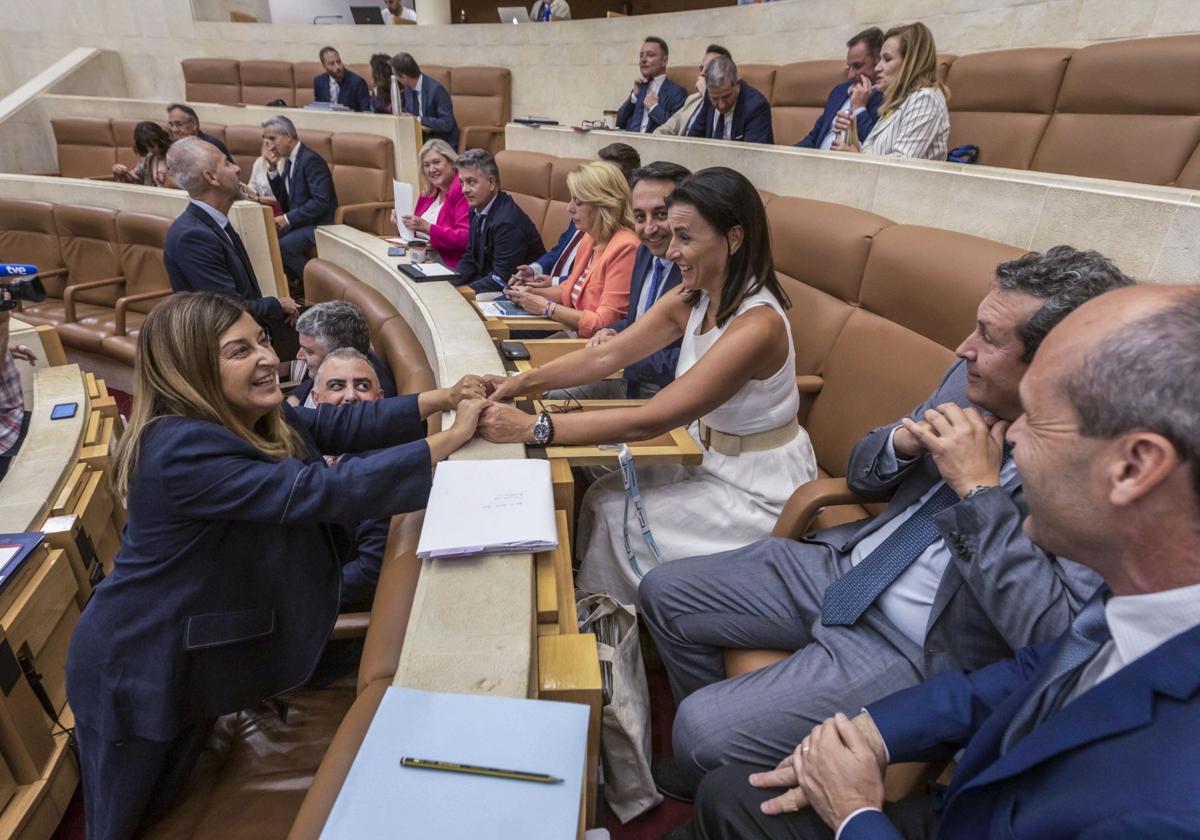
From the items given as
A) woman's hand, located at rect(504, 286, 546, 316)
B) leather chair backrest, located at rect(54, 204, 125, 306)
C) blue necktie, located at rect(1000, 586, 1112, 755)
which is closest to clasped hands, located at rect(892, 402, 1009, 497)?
blue necktie, located at rect(1000, 586, 1112, 755)

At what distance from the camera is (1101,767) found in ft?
1.91

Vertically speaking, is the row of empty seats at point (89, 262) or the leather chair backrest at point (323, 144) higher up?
the leather chair backrest at point (323, 144)

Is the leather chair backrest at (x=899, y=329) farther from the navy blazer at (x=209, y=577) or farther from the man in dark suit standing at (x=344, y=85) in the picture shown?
the man in dark suit standing at (x=344, y=85)

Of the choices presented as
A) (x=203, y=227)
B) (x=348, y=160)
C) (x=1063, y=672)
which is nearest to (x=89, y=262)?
(x=348, y=160)

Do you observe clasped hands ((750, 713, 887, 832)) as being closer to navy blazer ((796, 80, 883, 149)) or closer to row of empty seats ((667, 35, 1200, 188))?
row of empty seats ((667, 35, 1200, 188))

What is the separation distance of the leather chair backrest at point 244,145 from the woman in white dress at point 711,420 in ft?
16.4

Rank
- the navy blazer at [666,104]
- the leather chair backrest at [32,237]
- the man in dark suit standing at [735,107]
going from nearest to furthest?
the man in dark suit standing at [735,107]
the leather chair backrest at [32,237]
the navy blazer at [666,104]

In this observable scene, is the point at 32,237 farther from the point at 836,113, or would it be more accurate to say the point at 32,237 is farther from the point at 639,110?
the point at 836,113

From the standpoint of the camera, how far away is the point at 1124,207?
4.53 ft

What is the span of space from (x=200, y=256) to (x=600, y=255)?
1.66m

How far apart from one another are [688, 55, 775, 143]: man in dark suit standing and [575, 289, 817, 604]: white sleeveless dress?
228cm

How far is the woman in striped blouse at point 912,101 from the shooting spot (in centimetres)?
244

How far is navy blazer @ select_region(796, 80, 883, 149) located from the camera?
3.08 m

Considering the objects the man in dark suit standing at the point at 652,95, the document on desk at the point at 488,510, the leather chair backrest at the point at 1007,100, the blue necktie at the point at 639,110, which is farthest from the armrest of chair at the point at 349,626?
the blue necktie at the point at 639,110
